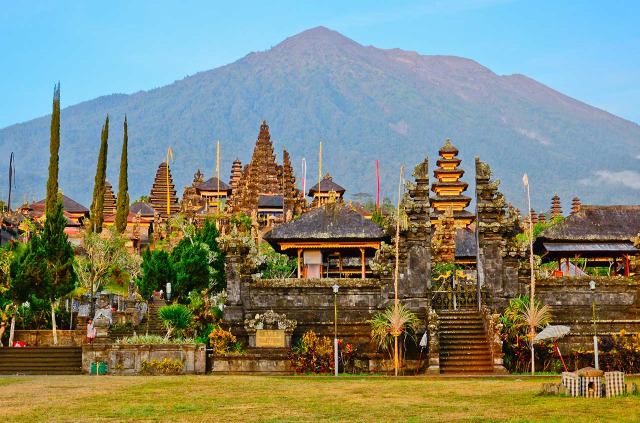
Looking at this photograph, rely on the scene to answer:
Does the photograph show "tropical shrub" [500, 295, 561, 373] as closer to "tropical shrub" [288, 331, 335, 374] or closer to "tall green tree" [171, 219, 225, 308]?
"tropical shrub" [288, 331, 335, 374]

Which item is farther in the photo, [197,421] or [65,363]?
[65,363]

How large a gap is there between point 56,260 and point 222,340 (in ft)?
36.8

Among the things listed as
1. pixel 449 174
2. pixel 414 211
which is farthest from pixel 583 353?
pixel 449 174

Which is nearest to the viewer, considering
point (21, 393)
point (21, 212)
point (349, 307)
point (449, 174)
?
point (21, 393)

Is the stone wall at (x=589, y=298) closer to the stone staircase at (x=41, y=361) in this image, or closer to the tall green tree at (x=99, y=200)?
the stone staircase at (x=41, y=361)

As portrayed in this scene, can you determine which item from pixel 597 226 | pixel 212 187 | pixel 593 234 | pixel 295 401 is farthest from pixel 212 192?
pixel 295 401

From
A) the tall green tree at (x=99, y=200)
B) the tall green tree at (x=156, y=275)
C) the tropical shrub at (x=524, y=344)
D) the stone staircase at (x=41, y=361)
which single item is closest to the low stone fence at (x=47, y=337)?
the stone staircase at (x=41, y=361)

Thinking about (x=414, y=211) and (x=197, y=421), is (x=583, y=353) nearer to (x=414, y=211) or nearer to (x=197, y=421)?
(x=414, y=211)

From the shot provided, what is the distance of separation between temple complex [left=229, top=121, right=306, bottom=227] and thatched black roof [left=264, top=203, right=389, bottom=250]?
6603cm

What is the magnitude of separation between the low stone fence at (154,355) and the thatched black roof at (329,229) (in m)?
9.07

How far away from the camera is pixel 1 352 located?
135 ft

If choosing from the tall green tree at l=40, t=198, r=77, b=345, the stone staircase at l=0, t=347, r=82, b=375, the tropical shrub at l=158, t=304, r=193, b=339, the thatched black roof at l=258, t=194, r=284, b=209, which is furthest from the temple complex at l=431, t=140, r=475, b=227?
the stone staircase at l=0, t=347, r=82, b=375

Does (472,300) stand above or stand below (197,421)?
above

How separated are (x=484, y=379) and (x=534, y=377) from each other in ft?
7.03
